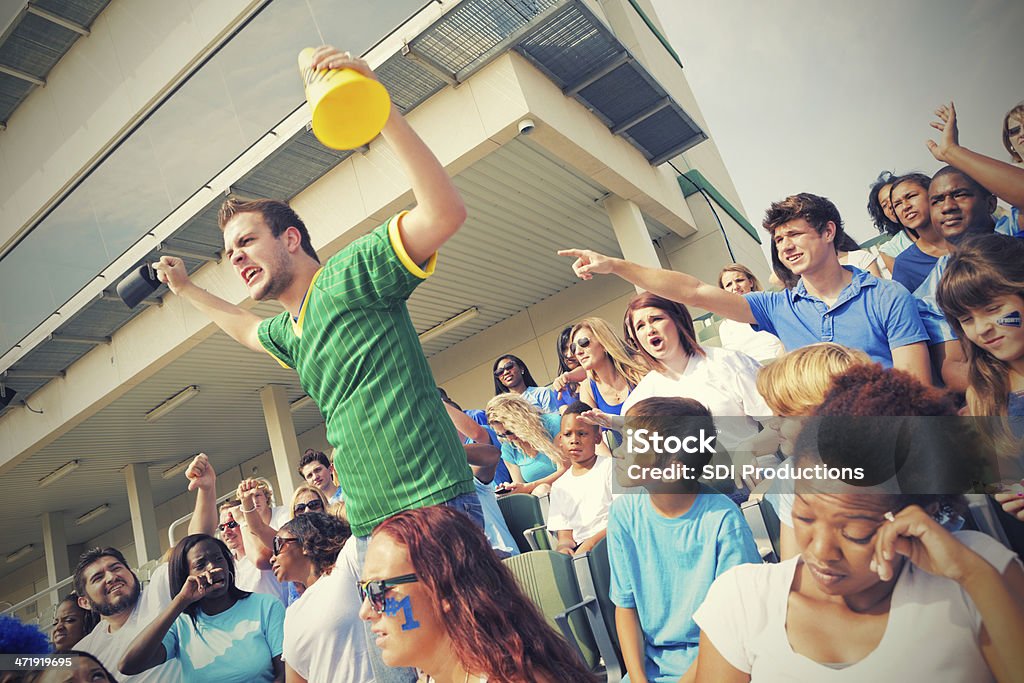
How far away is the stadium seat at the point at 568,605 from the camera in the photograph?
194 cm

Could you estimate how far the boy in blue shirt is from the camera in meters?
1.70

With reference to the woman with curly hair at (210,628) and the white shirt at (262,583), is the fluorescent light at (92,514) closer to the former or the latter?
the white shirt at (262,583)

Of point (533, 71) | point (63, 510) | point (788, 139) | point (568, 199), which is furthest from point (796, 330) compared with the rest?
point (63, 510)

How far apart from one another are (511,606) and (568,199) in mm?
6675

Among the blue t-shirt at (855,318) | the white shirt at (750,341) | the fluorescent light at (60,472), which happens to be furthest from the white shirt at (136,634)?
the fluorescent light at (60,472)

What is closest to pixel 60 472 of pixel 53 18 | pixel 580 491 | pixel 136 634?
pixel 53 18

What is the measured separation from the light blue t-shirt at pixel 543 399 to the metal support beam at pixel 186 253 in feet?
14.3

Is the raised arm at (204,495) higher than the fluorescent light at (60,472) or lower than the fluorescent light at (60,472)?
lower

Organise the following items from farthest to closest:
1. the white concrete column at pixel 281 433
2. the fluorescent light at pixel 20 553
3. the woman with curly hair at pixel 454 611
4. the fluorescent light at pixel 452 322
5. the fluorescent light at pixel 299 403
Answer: the fluorescent light at pixel 20 553 → the fluorescent light at pixel 299 403 → the fluorescent light at pixel 452 322 → the white concrete column at pixel 281 433 → the woman with curly hair at pixel 454 611

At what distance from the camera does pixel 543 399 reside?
4.17 m

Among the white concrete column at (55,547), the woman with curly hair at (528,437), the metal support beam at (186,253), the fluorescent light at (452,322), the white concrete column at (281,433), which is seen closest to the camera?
the woman with curly hair at (528,437)

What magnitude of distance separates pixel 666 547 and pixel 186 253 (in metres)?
6.46

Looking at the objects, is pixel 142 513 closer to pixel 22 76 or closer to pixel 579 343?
pixel 22 76

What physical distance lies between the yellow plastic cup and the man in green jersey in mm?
41
